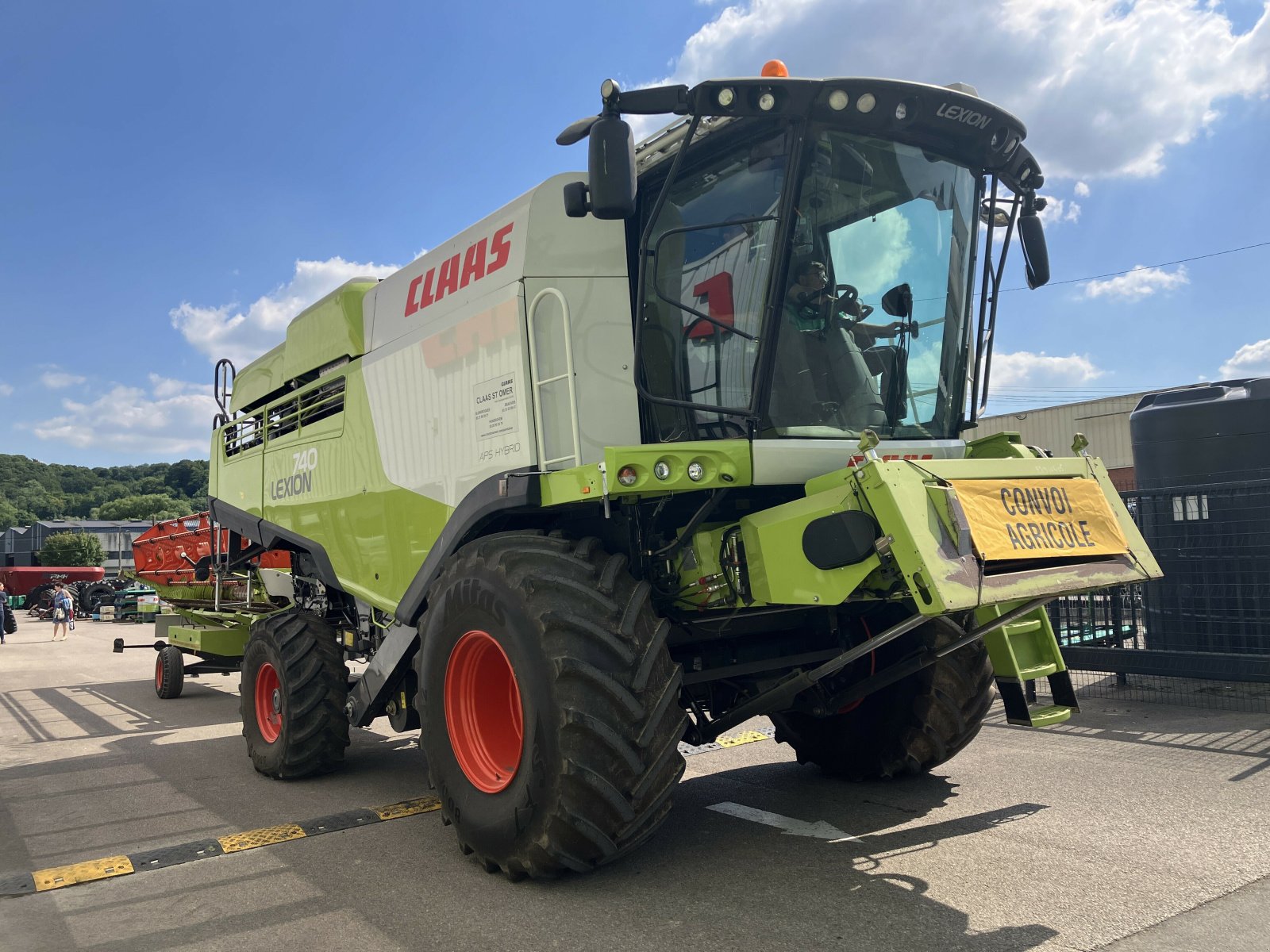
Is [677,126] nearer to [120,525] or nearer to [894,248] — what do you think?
[894,248]

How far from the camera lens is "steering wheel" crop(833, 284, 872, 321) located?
14.6 ft

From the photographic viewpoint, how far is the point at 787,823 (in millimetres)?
4914

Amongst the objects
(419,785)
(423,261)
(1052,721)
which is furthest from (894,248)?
(419,785)

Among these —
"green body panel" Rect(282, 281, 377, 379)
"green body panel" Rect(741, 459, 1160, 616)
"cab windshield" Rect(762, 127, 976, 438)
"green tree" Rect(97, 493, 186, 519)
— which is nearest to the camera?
"green body panel" Rect(741, 459, 1160, 616)

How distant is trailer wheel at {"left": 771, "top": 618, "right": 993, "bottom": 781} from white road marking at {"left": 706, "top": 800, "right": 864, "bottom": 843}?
0.81 meters

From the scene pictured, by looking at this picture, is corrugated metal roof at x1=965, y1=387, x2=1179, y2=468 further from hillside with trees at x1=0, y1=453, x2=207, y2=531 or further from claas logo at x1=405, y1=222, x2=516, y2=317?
hillside with trees at x1=0, y1=453, x2=207, y2=531

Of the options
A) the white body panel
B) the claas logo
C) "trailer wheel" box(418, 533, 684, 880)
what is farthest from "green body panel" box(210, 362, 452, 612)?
"trailer wheel" box(418, 533, 684, 880)

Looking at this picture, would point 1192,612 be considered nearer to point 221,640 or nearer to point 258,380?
point 258,380

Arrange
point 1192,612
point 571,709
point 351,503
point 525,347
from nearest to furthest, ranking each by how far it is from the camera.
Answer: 1. point 571,709
2. point 525,347
3. point 351,503
4. point 1192,612

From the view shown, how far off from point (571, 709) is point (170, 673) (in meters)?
9.05

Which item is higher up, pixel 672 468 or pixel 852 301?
pixel 852 301

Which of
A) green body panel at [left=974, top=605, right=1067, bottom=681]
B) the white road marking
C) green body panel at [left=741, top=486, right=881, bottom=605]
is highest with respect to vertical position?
green body panel at [left=741, top=486, right=881, bottom=605]

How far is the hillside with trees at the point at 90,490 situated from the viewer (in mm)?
108625

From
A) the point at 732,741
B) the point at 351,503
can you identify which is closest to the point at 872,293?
the point at 351,503
